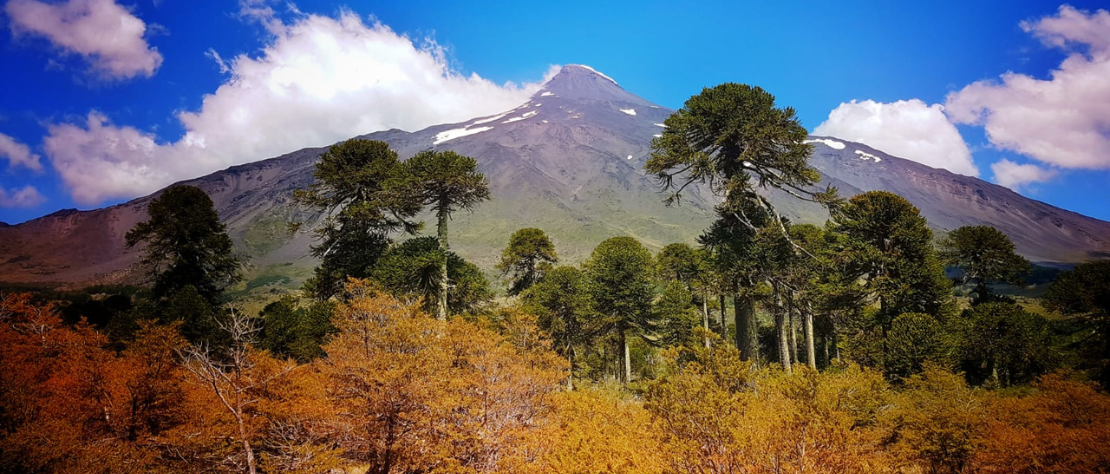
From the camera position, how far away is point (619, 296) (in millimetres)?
30547

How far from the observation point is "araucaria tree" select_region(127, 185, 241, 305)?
95.9 ft

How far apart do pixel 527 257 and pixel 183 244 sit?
2458cm

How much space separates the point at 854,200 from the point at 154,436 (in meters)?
35.8

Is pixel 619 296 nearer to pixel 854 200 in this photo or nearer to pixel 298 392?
pixel 854 200

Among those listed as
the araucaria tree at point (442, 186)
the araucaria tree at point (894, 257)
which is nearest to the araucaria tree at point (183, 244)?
the araucaria tree at point (442, 186)

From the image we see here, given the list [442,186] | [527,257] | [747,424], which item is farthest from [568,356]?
[747,424]

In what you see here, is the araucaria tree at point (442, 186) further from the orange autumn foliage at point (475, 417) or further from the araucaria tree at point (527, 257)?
the araucaria tree at point (527, 257)

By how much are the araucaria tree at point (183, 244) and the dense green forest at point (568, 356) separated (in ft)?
0.51

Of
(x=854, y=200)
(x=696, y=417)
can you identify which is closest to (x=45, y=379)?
(x=696, y=417)

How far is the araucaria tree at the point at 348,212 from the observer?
2934cm

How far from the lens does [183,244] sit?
29844 millimetres

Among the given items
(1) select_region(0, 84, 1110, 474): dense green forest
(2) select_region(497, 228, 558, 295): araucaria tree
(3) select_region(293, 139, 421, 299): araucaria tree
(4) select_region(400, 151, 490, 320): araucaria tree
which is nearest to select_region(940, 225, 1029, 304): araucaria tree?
(1) select_region(0, 84, 1110, 474): dense green forest

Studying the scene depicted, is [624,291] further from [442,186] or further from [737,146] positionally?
[442,186]

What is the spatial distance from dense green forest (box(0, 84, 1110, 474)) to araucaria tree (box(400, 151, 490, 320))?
150 mm
